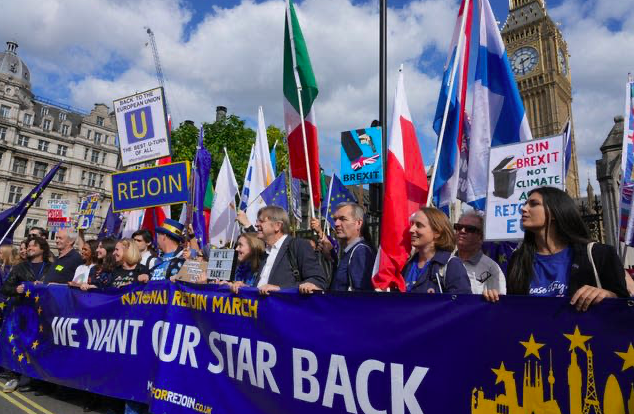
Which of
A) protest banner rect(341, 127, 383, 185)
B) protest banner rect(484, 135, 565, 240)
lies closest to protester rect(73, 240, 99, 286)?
protest banner rect(341, 127, 383, 185)

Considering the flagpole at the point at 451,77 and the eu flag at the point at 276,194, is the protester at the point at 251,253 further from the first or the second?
the eu flag at the point at 276,194

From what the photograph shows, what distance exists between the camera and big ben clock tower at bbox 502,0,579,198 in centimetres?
7412

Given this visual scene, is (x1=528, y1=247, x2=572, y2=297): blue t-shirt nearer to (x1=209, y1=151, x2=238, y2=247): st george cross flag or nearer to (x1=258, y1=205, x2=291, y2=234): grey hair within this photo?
(x1=258, y1=205, x2=291, y2=234): grey hair

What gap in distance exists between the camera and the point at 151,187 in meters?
6.30

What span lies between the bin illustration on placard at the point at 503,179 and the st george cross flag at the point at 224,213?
6.36 metres

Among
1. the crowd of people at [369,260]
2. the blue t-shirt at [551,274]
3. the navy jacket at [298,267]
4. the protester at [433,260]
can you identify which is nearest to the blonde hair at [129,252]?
the crowd of people at [369,260]

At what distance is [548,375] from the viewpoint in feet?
7.13

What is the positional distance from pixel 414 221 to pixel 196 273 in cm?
219

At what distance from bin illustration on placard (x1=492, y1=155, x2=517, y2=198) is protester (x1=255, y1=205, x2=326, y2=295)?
196cm

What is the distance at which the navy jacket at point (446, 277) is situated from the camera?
294 centimetres

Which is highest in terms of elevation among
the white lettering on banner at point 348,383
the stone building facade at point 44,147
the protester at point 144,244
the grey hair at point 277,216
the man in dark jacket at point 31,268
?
the stone building facade at point 44,147

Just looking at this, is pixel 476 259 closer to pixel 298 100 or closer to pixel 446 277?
pixel 446 277

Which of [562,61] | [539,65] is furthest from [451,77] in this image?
[562,61]

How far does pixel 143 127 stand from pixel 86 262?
227 centimetres
